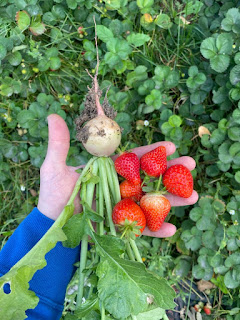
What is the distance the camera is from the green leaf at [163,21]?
1.75 metres

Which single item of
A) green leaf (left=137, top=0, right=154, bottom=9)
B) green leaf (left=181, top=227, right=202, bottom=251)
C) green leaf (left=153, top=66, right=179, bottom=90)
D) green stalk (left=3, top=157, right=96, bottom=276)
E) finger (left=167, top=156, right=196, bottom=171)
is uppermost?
green leaf (left=137, top=0, right=154, bottom=9)

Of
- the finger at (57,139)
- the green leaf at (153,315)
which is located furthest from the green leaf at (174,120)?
the green leaf at (153,315)

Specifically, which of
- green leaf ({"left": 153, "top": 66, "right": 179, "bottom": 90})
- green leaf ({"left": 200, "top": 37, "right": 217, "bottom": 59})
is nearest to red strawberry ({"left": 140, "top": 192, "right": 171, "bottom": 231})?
green leaf ({"left": 153, "top": 66, "right": 179, "bottom": 90})

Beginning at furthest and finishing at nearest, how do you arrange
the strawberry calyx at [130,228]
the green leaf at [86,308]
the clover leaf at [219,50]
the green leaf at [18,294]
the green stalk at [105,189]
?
the clover leaf at [219,50] < the green stalk at [105,189] < the strawberry calyx at [130,228] < the green leaf at [86,308] < the green leaf at [18,294]

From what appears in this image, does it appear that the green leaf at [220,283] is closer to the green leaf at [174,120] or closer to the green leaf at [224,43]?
the green leaf at [174,120]

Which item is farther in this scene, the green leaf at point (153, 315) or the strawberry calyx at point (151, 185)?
the strawberry calyx at point (151, 185)

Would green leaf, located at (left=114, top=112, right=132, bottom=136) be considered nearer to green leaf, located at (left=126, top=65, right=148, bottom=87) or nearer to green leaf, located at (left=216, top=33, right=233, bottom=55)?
green leaf, located at (left=126, top=65, right=148, bottom=87)

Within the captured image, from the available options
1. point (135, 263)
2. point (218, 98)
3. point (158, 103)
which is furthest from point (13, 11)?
point (135, 263)

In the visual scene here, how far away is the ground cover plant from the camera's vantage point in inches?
66.2

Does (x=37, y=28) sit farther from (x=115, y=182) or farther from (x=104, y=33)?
(x=115, y=182)

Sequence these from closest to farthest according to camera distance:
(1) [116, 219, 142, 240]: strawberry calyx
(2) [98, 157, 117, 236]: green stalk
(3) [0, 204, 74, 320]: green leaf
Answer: (3) [0, 204, 74, 320]: green leaf → (1) [116, 219, 142, 240]: strawberry calyx → (2) [98, 157, 117, 236]: green stalk

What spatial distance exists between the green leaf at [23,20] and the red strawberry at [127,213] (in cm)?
112

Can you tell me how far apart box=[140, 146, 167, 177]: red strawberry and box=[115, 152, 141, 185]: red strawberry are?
4 centimetres

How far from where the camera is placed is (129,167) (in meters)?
1.46
